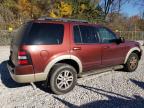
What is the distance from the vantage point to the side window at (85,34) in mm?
6175

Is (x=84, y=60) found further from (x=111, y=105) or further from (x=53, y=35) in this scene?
(x=111, y=105)

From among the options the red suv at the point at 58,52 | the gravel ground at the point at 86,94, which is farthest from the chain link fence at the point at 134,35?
the red suv at the point at 58,52

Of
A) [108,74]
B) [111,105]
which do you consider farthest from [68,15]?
[111,105]

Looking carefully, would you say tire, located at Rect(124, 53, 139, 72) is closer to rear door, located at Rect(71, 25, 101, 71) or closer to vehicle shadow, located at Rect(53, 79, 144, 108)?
rear door, located at Rect(71, 25, 101, 71)

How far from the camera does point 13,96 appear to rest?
5.67 m

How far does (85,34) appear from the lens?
6.42 meters

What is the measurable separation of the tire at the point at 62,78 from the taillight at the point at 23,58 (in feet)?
2.36

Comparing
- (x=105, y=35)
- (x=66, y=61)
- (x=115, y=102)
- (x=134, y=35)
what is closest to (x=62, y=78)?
(x=66, y=61)

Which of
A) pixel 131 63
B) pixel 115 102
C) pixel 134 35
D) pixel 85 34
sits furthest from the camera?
pixel 134 35

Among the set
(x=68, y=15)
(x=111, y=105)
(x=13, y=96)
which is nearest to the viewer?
(x=111, y=105)

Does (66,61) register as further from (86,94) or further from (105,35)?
(105,35)

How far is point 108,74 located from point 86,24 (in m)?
2.07

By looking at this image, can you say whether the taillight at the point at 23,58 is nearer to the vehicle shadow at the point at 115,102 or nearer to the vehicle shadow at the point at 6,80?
the vehicle shadow at the point at 115,102

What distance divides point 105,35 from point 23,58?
2.88 metres
